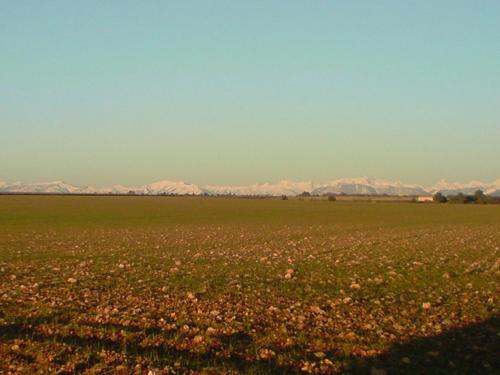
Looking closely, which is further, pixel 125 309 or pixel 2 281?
pixel 2 281

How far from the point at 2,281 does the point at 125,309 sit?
688 centimetres

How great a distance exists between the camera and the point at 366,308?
12.3 metres

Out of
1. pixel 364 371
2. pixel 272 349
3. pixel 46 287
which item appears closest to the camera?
pixel 364 371

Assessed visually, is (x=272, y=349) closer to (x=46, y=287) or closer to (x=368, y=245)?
(x=46, y=287)

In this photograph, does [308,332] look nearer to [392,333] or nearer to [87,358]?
[392,333]

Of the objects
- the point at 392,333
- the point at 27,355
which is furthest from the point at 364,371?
the point at 27,355

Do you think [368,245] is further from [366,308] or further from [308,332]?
[308,332]

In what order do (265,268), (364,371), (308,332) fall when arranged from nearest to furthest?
(364,371)
(308,332)
(265,268)

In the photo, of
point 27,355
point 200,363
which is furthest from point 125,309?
point 200,363

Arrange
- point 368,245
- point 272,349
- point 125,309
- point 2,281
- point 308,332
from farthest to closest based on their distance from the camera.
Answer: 1. point 368,245
2. point 2,281
3. point 125,309
4. point 308,332
5. point 272,349

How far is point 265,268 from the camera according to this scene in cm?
1933

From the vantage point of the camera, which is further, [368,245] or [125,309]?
[368,245]

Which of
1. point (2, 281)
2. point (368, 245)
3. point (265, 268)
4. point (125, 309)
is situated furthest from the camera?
point (368, 245)

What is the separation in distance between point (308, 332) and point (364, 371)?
6.91 ft
